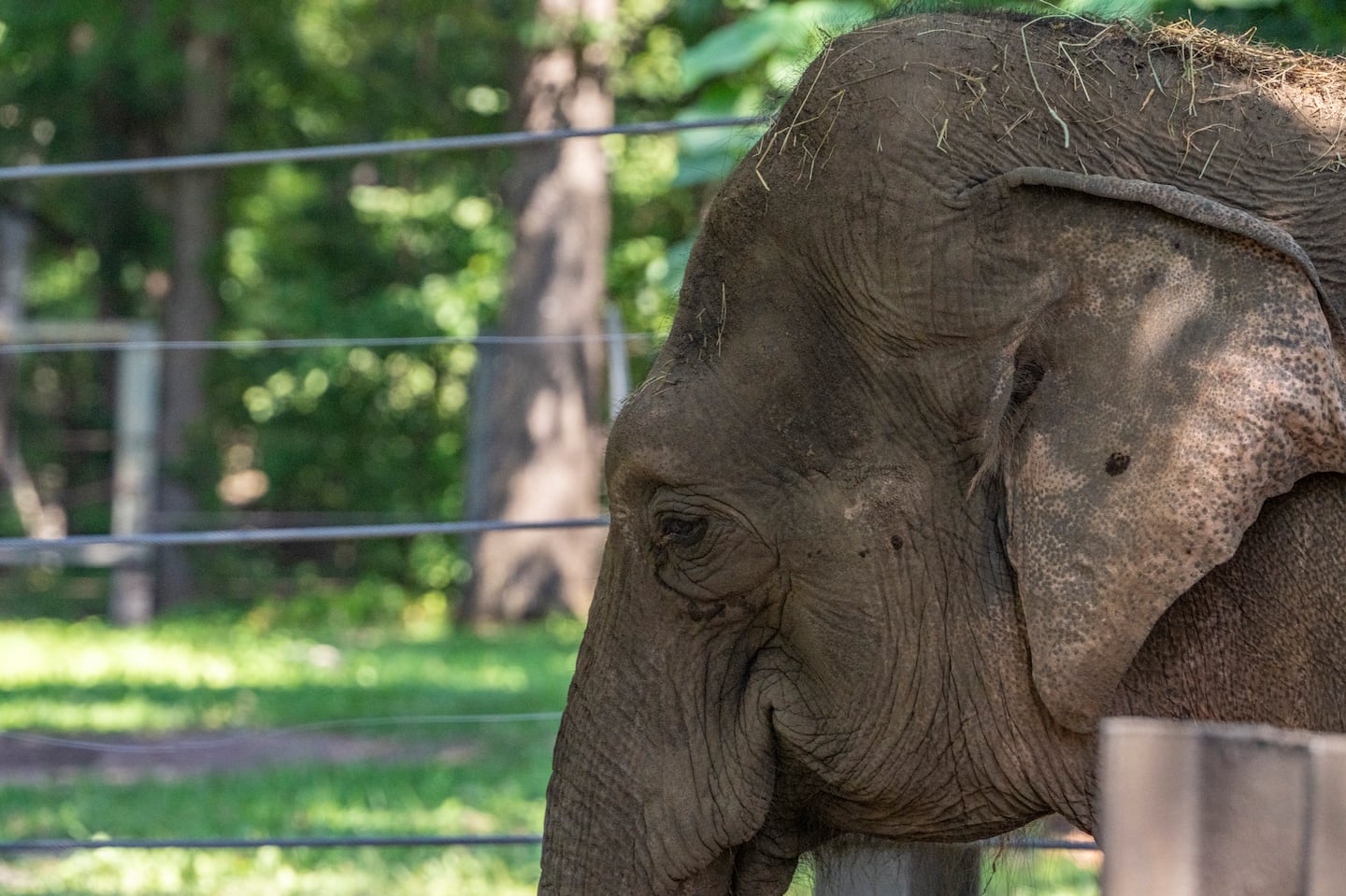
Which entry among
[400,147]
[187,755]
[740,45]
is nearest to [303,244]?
[187,755]

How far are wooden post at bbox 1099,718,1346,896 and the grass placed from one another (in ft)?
5.67

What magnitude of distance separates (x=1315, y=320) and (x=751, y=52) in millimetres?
4259

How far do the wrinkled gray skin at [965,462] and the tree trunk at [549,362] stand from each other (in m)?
12.3

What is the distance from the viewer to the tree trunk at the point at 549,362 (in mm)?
15016

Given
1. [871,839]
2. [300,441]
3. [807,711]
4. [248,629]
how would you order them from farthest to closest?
[300,441] < [248,629] < [871,839] < [807,711]

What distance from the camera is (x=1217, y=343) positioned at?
6.91ft

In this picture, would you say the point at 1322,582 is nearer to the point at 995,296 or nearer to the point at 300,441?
the point at 995,296

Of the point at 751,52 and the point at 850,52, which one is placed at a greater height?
the point at 751,52

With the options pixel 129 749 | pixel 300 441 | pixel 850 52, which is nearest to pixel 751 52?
pixel 129 749

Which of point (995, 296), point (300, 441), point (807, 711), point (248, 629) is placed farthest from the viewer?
point (300, 441)

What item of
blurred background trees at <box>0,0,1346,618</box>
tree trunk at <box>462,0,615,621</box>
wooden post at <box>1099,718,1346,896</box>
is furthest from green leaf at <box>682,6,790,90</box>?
blurred background trees at <box>0,0,1346,618</box>

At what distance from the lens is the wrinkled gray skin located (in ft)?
6.97

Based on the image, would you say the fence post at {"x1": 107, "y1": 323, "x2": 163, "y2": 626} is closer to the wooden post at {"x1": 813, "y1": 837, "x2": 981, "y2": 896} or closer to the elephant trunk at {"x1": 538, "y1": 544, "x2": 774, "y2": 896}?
the wooden post at {"x1": 813, "y1": 837, "x2": 981, "y2": 896}

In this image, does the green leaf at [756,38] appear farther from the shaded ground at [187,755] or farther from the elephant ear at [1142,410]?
the elephant ear at [1142,410]
